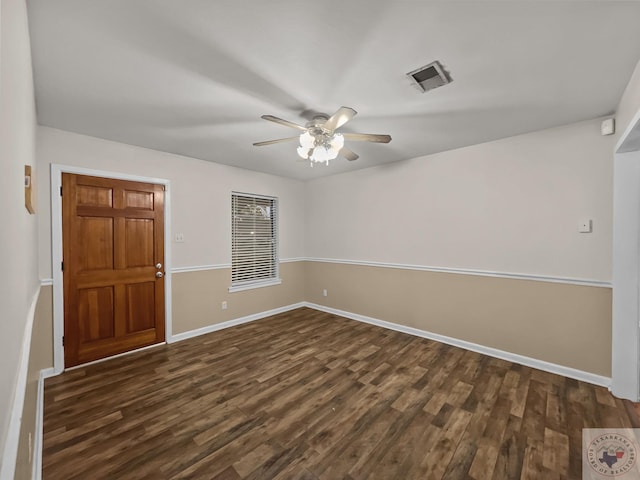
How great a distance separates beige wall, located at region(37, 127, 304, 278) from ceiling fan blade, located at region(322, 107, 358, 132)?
2.41 metres

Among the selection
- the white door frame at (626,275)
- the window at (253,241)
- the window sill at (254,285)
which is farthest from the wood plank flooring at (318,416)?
the window at (253,241)

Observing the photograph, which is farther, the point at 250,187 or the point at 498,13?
the point at 250,187

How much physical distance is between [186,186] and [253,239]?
136 centimetres

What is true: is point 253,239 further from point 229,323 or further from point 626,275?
point 626,275

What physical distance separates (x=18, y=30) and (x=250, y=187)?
3282 millimetres

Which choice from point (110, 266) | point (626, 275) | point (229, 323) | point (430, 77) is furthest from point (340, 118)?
point (229, 323)

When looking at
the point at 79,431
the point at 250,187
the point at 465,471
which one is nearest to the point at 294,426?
the point at 465,471

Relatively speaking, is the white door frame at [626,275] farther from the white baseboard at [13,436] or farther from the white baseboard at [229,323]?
the white baseboard at [229,323]

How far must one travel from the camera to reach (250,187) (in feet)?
14.4

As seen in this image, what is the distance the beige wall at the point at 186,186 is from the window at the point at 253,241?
15 centimetres

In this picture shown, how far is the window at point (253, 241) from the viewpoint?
4.32 meters

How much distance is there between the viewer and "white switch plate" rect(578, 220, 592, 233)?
99.8 inches

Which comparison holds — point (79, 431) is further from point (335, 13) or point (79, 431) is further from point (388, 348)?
point (335, 13)

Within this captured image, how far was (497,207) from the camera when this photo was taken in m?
3.06
